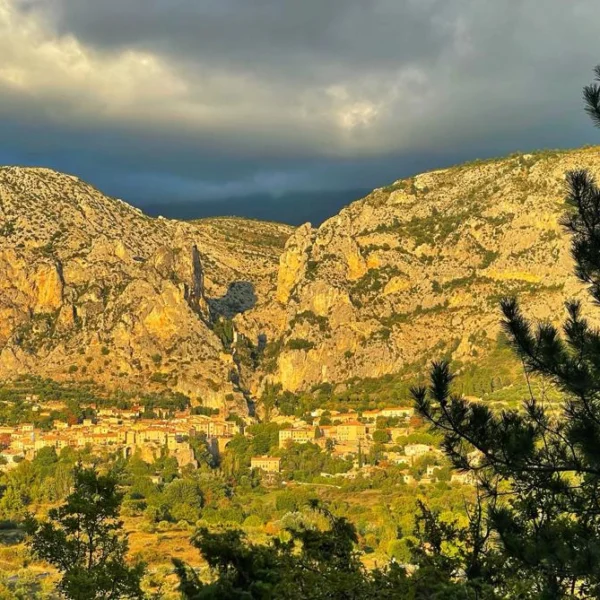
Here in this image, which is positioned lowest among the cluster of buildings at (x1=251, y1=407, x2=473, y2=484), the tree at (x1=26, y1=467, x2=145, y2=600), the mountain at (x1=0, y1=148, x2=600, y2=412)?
the cluster of buildings at (x1=251, y1=407, x2=473, y2=484)

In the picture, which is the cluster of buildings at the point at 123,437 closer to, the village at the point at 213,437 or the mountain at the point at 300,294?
the village at the point at 213,437

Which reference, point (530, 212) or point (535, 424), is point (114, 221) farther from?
point (535, 424)

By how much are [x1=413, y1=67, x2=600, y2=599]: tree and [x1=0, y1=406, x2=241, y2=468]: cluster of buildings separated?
191 ft

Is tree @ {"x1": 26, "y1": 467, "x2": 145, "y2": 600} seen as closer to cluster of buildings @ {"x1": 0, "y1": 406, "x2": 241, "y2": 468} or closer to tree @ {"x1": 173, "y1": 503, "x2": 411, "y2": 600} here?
tree @ {"x1": 173, "y1": 503, "x2": 411, "y2": 600}

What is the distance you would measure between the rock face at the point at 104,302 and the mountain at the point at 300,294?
0.59ft

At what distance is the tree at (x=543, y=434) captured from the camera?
9.45 m

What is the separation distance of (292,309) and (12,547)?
59.5 m

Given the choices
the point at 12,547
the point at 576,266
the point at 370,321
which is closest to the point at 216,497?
the point at 12,547

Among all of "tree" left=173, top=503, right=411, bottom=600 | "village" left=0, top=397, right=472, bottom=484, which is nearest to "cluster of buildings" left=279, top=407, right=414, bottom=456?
"village" left=0, top=397, right=472, bottom=484

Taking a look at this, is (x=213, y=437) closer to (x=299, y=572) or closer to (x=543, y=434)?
(x=299, y=572)

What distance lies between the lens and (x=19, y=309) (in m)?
95.5

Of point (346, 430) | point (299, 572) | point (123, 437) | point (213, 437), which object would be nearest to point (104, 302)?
point (123, 437)

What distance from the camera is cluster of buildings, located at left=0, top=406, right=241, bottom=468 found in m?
67.1

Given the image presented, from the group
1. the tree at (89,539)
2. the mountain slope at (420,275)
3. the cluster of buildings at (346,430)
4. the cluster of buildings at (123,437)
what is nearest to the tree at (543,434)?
the tree at (89,539)
